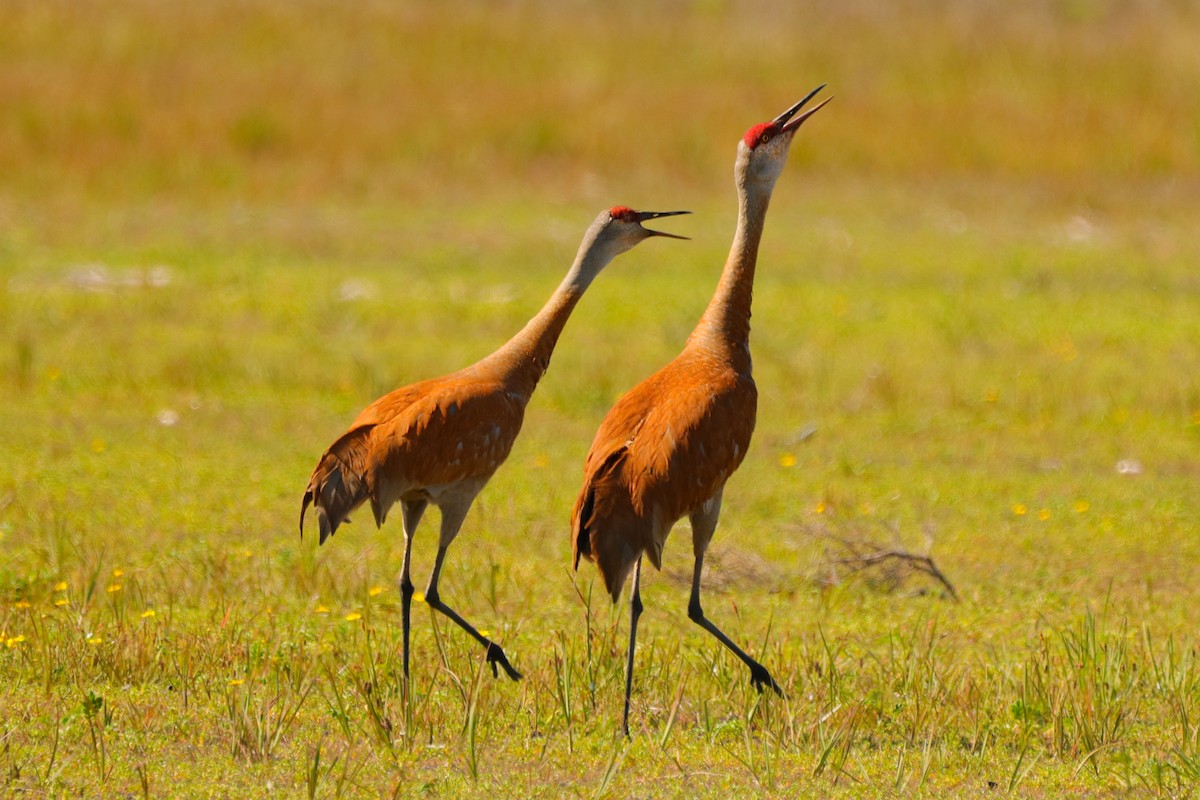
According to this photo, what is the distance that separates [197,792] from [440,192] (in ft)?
43.6

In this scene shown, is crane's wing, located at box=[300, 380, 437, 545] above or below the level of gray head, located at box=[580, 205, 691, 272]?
below

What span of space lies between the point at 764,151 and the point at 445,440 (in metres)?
1.46

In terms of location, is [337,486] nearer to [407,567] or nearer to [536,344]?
[407,567]

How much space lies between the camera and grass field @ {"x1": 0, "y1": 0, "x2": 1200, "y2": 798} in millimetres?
5242

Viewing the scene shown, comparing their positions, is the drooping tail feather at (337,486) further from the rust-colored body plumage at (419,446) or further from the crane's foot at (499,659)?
the crane's foot at (499,659)

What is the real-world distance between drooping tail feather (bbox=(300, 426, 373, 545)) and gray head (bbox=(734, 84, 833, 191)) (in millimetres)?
1604

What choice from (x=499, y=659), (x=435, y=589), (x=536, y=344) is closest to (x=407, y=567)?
(x=435, y=589)

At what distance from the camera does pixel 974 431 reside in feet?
32.6

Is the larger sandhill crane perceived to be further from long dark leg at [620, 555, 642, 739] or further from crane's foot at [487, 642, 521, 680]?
crane's foot at [487, 642, 521, 680]

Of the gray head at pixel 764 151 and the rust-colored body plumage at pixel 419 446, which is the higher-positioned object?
the gray head at pixel 764 151

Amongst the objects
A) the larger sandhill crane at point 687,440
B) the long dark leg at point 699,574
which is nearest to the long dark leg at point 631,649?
the larger sandhill crane at point 687,440

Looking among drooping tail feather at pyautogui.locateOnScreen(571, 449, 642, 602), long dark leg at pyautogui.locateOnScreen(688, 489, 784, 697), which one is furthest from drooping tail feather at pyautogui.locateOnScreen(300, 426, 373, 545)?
long dark leg at pyautogui.locateOnScreen(688, 489, 784, 697)

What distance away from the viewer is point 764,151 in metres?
6.12

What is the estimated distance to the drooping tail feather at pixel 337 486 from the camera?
5.62 metres
